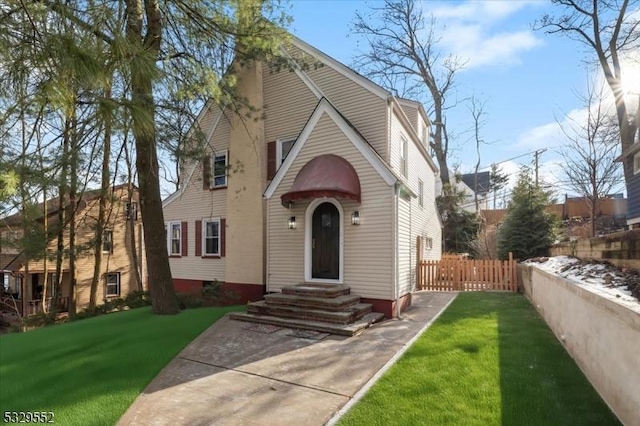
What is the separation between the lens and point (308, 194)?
9508 millimetres

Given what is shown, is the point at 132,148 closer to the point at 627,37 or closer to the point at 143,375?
the point at 143,375

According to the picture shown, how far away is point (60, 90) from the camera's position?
12.4 ft

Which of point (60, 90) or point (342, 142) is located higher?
point (342, 142)

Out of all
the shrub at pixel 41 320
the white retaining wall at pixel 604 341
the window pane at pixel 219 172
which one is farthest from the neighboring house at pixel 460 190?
the shrub at pixel 41 320

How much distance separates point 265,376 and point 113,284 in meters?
21.0

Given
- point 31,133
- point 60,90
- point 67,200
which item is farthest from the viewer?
point 67,200

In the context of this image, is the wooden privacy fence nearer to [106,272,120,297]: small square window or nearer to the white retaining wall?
the white retaining wall

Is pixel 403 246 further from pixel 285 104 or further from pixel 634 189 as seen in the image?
pixel 634 189

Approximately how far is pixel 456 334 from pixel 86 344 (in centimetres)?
768

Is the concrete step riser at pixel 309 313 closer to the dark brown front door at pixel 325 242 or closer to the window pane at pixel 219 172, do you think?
the dark brown front door at pixel 325 242

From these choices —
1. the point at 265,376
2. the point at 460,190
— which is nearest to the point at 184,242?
the point at 265,376

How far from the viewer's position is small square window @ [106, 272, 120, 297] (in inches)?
900

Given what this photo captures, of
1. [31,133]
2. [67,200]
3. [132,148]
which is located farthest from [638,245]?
[67,200]

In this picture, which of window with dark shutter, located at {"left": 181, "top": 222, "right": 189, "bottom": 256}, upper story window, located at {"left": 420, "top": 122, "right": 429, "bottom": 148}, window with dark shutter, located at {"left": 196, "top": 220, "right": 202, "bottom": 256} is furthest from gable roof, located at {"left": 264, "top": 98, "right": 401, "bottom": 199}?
upper story window, located at {"left": 420, "top": 122, "right": 429, "bottom": 148}
